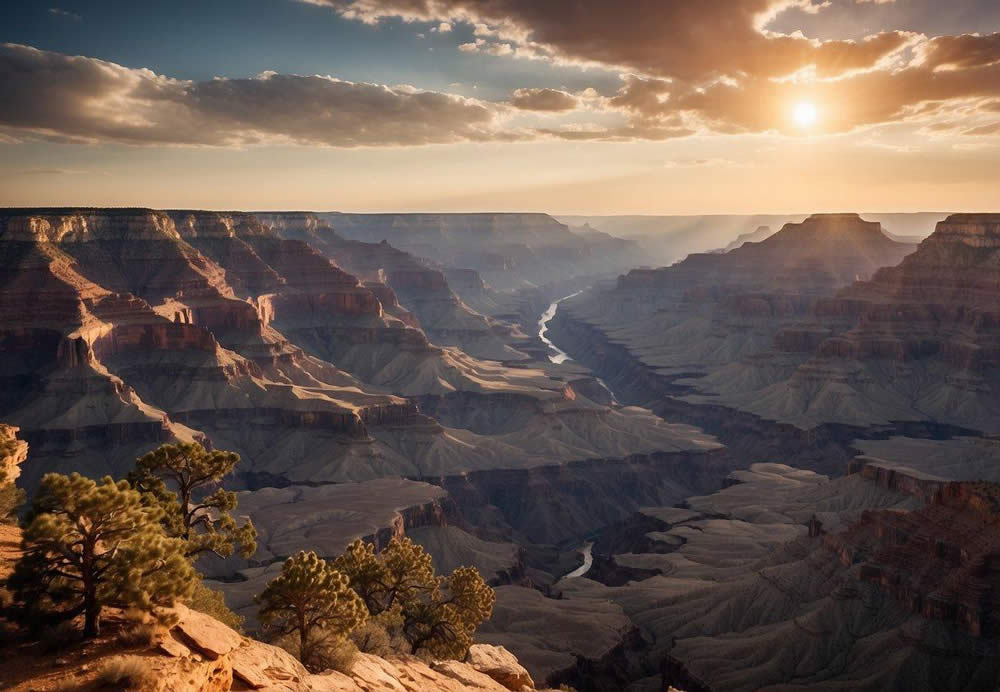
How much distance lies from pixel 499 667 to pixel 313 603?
16.1 m

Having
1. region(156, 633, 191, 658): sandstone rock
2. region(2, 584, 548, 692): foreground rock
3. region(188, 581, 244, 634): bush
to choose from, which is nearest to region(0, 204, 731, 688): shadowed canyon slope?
region(188, 581, 244, 634): bush

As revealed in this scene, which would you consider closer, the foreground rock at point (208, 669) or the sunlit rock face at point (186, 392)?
the foreground rock at point (208, 669)

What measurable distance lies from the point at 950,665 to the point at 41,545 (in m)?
69.5

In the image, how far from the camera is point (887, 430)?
18412 centimetres

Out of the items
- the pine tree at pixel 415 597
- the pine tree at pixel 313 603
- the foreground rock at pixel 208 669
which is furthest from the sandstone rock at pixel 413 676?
the pine tree at pixel 415 597

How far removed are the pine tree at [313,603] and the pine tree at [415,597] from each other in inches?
324

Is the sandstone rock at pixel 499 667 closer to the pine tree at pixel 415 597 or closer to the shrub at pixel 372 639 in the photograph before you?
the pine tree at pixel 415 597

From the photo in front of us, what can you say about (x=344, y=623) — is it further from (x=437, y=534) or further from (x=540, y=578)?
(x=540, y=578)

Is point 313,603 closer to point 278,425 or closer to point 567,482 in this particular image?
point 278,425

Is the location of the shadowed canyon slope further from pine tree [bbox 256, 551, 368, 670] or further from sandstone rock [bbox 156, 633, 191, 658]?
sandstone rock [bbox 156, 633, 191, 658]

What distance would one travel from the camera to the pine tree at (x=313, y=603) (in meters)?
37.4

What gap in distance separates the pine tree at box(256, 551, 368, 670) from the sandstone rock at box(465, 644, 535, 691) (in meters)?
13.0

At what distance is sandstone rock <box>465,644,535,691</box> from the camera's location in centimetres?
4869

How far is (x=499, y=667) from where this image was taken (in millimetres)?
50312
